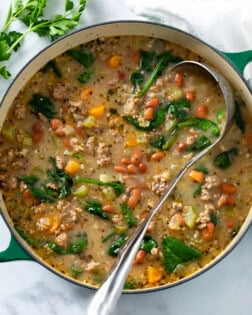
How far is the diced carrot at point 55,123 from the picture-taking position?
3703 mm

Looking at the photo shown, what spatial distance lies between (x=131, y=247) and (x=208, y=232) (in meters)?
0.44

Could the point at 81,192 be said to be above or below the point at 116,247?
above

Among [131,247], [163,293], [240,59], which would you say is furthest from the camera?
[163,293]

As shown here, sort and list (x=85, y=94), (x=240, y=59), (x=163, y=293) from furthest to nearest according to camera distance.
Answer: (x=163, y=293) → (x=85, y=94) → (x=240, y=59)

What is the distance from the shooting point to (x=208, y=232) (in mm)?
3672

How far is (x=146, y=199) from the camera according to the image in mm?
3691

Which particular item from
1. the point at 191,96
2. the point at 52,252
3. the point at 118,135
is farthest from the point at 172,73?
the point at 52,252

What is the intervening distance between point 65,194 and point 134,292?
55cm

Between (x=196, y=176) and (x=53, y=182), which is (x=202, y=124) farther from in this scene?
(x=53, y=182)

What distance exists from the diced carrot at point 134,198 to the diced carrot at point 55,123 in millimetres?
461

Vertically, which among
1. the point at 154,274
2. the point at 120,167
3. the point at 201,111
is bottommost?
the point at 154,274

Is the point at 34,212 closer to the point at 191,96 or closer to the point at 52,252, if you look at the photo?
the point at 52,252

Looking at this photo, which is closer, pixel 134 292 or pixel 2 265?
pixel 134 292

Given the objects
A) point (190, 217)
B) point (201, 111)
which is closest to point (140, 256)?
point (190, 217)
